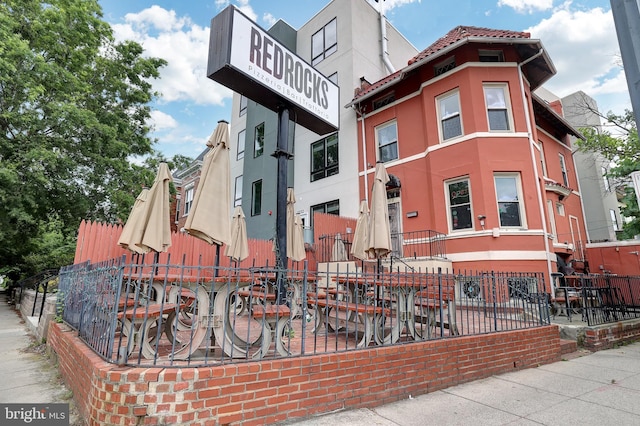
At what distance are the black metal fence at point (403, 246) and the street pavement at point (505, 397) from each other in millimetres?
5219

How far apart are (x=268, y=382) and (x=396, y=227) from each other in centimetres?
1004

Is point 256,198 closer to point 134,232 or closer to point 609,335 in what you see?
point 134,232

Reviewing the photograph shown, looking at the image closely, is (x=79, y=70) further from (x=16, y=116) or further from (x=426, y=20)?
(x=426, y=20)

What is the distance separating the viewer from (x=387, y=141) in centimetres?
1330

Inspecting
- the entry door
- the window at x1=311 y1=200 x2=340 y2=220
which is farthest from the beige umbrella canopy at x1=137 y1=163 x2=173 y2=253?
the window at x1=311 y1=200 x2=340 y2=220

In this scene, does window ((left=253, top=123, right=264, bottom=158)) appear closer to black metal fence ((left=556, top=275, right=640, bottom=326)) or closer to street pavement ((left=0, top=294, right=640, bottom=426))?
street pavement ((left=0, top=294, right=640, bottom=426))

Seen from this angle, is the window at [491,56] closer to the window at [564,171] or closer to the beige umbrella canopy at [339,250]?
the window at [564,171]

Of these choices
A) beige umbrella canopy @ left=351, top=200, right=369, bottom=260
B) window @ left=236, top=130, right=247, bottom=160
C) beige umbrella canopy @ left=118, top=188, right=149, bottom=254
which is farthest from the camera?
window @ left=236, top=130, right=247, bottom=160

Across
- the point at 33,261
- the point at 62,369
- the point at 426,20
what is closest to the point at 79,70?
the point at 33,261

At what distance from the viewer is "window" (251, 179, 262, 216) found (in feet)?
58.5

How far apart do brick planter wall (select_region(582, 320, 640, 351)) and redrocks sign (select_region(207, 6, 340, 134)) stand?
7194 millimetres

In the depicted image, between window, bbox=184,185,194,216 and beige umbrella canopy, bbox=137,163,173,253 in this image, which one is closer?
beige umbrella canopy, bbox=137,163,173,253

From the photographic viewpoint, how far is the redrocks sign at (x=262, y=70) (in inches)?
228
